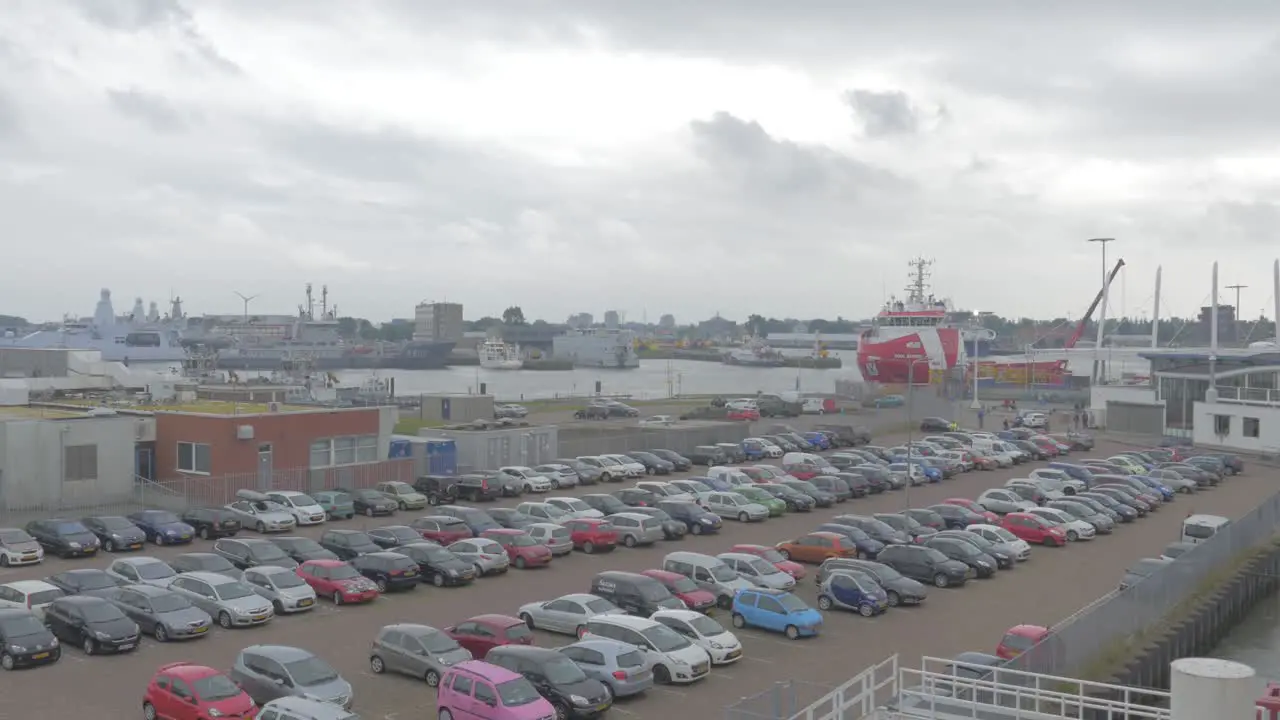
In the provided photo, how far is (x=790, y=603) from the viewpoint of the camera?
17609mm

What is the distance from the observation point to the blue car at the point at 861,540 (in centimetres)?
2323

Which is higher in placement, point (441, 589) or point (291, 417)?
point (291, 417)

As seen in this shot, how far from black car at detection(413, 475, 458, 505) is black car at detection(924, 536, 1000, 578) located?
44.4 ft

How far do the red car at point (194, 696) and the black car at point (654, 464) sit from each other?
24053 millimetres

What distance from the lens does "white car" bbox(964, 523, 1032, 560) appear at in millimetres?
23906

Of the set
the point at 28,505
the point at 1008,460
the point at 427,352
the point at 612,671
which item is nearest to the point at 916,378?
the point at 1008,460

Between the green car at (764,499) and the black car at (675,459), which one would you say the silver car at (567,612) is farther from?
the black car at (675,459)

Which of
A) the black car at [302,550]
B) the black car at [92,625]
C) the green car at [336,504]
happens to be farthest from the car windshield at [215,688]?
the green car at [336,504]

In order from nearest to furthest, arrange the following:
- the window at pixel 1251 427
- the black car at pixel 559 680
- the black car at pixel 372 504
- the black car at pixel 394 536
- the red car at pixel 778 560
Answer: the black car at pixel 559 680 → the red car at pixel 778 560 → the black car at pixel 394 536 → the black car at pixel 372 504 → the window at pixel 1251 427

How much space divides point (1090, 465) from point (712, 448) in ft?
42.2

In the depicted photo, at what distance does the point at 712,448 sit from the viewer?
131 ft

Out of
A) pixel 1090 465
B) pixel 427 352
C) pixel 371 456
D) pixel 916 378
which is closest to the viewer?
pixel 371 456

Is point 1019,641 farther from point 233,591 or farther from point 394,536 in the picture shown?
point 394,536

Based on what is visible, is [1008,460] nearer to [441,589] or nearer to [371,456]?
[371,456]
